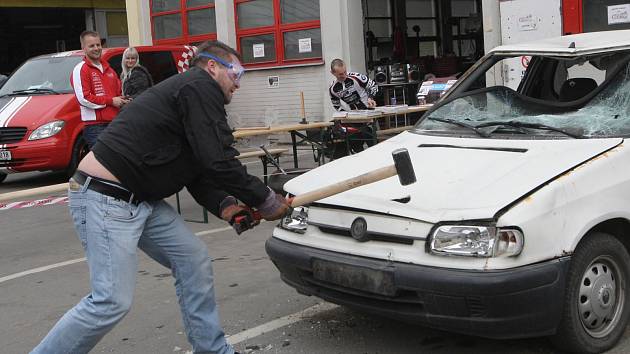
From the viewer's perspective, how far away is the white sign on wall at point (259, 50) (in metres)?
15.7

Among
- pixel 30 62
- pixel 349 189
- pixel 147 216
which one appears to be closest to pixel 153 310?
pixel 147 216

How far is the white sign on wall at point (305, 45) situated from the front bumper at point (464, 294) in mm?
11461

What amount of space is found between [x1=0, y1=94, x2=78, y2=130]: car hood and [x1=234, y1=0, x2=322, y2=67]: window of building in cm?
519

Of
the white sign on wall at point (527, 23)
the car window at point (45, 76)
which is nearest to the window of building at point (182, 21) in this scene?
the car window at point (45, 76)

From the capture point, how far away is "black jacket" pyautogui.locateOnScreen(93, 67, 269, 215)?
10.9 ft

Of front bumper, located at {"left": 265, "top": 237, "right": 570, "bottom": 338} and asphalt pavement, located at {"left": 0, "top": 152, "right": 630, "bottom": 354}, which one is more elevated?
front bumper, located at {"left": 265, "top": 237, "right": 570, "bottom": 338}

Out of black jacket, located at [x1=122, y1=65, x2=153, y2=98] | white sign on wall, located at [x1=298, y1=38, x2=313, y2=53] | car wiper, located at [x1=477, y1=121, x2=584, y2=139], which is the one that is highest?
white sign on wall, located at [x1=298, y1=38, x2=313, y2=53]

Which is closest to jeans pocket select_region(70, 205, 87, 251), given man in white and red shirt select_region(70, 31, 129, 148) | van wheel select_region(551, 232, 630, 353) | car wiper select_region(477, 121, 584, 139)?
van wheel select_region(551, 232, 630, 353)

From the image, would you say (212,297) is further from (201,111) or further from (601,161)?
(601,161)

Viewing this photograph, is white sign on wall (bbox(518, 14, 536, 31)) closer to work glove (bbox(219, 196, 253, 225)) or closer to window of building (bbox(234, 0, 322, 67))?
window of building (bbox(234, 0, 322, 67))

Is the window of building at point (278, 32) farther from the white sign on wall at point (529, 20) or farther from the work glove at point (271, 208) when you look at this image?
the work glove at point (271, 208)

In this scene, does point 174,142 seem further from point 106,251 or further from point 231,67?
point 106,251

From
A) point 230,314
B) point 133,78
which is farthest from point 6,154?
point 230,314

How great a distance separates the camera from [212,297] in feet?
12.4
